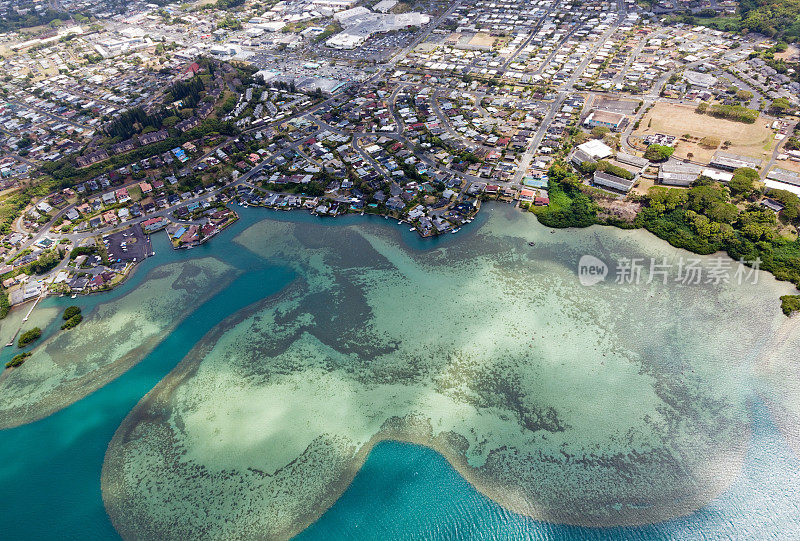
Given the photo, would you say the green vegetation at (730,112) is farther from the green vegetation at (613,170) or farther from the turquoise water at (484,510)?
the turquoise water at (484,510)

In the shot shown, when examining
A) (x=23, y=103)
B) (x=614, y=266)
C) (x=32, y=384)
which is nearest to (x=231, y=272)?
(x=32, y=384)

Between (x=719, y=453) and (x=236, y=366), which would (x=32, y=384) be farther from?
(x=719, y=453)

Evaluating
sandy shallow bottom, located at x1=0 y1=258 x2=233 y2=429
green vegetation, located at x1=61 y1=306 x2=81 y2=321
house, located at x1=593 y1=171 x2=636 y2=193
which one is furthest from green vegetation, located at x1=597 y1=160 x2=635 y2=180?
green vegetation, located at x1=61 y1=306 x2=81 y2=321

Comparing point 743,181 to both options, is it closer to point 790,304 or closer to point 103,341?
point 790,304

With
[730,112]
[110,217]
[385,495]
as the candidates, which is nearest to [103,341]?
[110,217]

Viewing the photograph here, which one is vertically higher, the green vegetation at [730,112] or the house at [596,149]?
the green vegetation at [730,112]

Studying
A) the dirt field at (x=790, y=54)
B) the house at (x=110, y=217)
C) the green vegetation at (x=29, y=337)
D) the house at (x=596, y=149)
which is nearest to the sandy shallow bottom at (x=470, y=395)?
the green vegetation at (x=29, y=337)

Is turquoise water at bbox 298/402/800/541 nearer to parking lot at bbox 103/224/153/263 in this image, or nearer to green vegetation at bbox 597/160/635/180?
green vegetation at bbox 597/160/635/180
